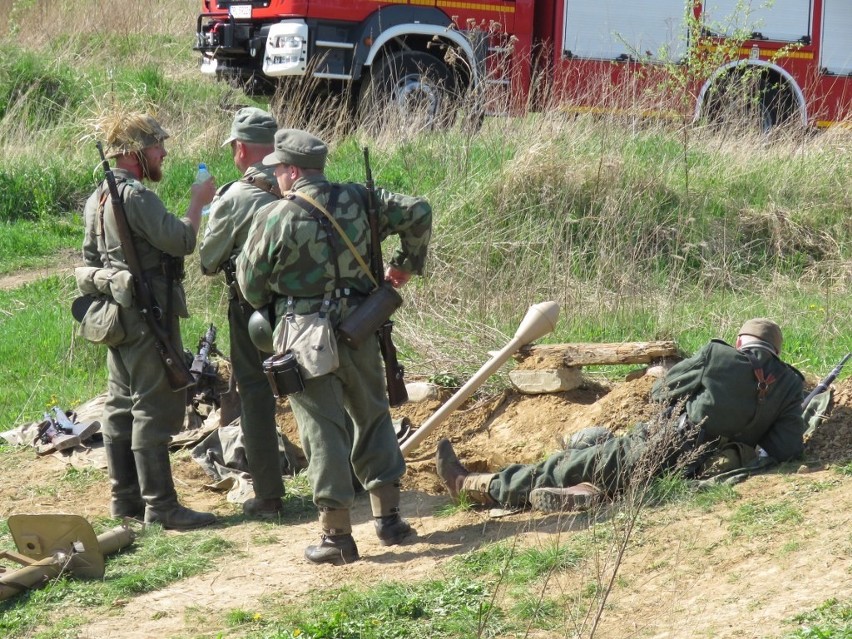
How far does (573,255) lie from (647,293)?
85 cm

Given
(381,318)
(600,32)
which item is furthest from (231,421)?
(600,32)

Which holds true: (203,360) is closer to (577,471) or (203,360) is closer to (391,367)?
(391,367)

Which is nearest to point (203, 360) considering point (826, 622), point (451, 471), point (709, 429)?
point (451, 471)

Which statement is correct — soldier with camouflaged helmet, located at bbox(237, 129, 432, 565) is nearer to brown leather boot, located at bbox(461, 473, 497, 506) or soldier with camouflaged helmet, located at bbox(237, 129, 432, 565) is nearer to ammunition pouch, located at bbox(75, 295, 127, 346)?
brown leather boot, located at bbox(461, 473, 497, 506)

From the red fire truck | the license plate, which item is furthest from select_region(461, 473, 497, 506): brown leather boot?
the license plate

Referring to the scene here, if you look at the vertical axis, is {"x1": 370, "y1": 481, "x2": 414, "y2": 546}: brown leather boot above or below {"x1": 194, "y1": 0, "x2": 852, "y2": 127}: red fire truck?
below

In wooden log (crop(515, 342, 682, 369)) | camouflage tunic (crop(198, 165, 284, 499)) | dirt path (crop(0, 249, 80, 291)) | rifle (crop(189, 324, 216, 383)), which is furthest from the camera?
dirt path (crop(0, 249, 80, 291))

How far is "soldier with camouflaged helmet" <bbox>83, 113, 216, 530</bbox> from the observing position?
554 cm

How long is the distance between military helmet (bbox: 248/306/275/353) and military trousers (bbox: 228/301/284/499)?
1.15 feet

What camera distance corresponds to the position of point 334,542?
5.14 metres

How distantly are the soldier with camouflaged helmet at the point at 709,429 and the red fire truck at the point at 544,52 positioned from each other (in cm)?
560

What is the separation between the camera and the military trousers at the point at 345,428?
5098 millimetres

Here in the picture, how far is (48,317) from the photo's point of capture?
9.30m

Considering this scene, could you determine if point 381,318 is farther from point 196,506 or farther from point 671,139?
point 671,139
